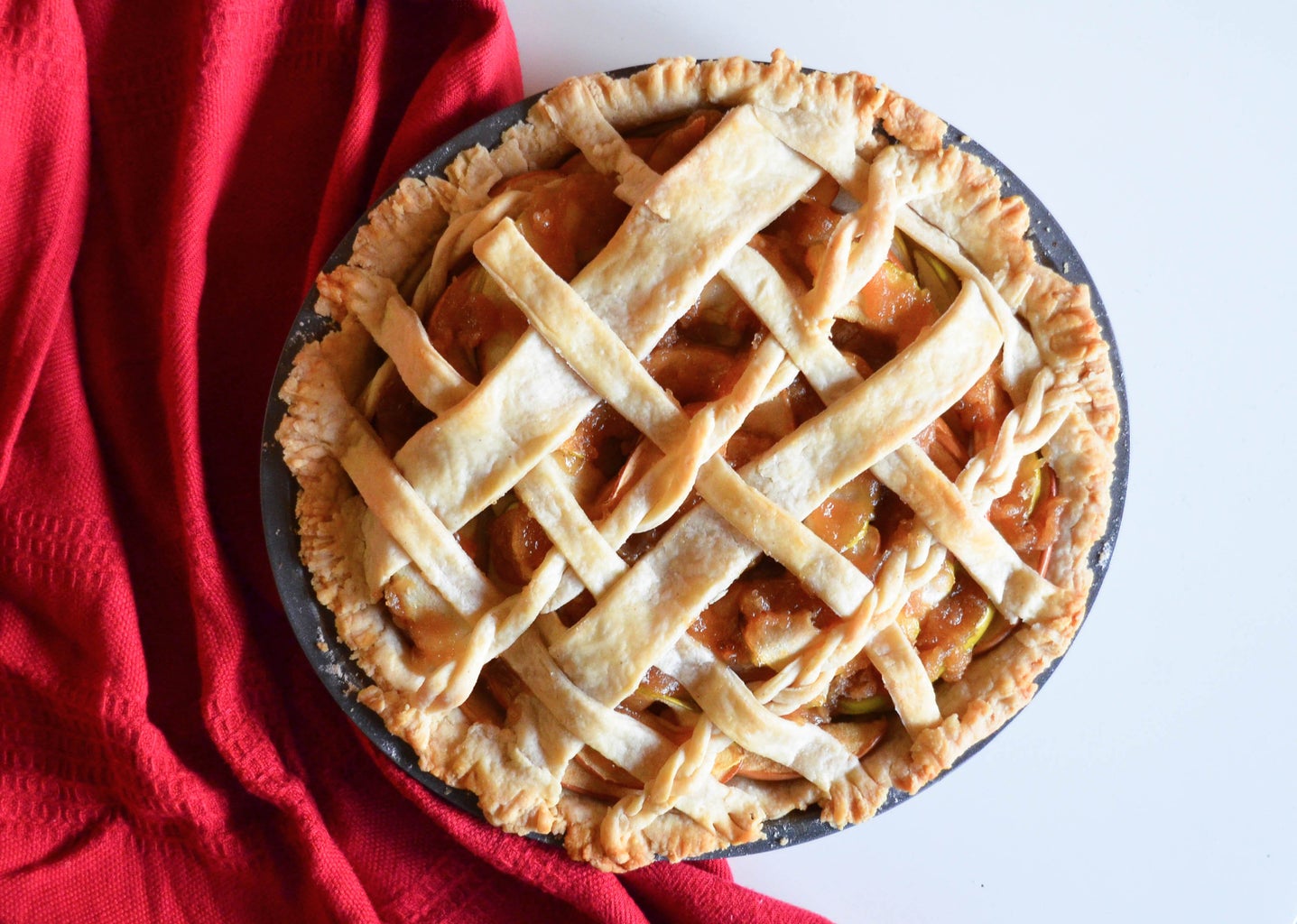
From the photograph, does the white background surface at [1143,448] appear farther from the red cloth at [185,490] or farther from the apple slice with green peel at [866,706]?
the apple slice with green peel at [866,706]

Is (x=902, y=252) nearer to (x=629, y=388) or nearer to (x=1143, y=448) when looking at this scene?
(x=629, y=388)

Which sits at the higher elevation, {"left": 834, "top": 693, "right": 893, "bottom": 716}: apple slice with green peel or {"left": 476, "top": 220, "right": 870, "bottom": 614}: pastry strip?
{"left": 476, "top": 220, "right": 870, "bottom": 614}: pastry strip

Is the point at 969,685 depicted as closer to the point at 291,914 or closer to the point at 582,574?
the point at 582,574

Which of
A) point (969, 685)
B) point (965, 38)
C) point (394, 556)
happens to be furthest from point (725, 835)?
point (965, 38)

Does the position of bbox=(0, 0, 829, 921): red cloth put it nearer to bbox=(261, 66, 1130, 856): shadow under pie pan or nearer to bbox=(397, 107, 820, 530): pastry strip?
bbox=(261, 66, 1130, 856): shadow under pie pan

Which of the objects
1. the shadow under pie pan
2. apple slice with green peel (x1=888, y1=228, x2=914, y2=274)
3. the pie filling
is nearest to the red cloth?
the shadow under pie pan

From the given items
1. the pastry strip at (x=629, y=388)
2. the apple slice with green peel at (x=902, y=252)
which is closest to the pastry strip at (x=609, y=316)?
the pastry strip at (x=629, y=388)
